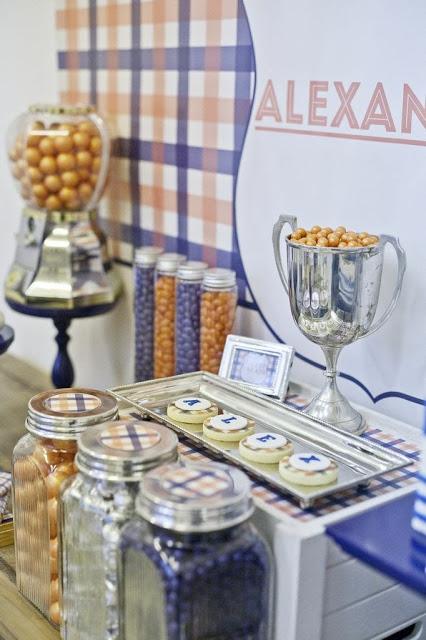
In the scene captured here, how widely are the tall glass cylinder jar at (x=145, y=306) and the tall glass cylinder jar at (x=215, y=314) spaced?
0.21 metres

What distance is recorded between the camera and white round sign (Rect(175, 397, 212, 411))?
4.62 feet

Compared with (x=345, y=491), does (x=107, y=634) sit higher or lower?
lower

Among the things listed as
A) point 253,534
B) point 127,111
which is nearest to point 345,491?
point 253,534

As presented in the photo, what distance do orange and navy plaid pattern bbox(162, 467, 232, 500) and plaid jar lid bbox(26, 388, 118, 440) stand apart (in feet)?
0.64

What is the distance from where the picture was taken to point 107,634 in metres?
1.12

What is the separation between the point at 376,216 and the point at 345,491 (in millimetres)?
503

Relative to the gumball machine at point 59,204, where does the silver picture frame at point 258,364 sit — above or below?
below

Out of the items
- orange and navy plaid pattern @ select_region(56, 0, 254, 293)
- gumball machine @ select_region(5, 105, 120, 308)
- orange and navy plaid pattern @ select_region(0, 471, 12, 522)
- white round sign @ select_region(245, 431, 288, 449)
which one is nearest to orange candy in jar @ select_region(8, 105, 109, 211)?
gumball machine @ select_region(5, 105, 120, 308)

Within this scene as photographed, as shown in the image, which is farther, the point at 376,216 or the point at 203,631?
the point at 376,216

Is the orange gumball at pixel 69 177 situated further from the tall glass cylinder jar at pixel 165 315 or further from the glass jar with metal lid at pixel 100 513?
the glass jar with metal lid at pixel 100 513

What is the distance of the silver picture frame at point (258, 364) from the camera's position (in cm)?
156

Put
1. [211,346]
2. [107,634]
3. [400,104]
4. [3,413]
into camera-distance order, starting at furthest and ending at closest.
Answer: [3,413]
[211,346]
[400,104]
[107,634]

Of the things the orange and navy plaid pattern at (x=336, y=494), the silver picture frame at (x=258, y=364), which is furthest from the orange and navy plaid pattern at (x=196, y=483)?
the silver picture frame at (x=258, y=364)

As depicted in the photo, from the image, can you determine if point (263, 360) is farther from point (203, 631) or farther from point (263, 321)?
point (203, 631)
